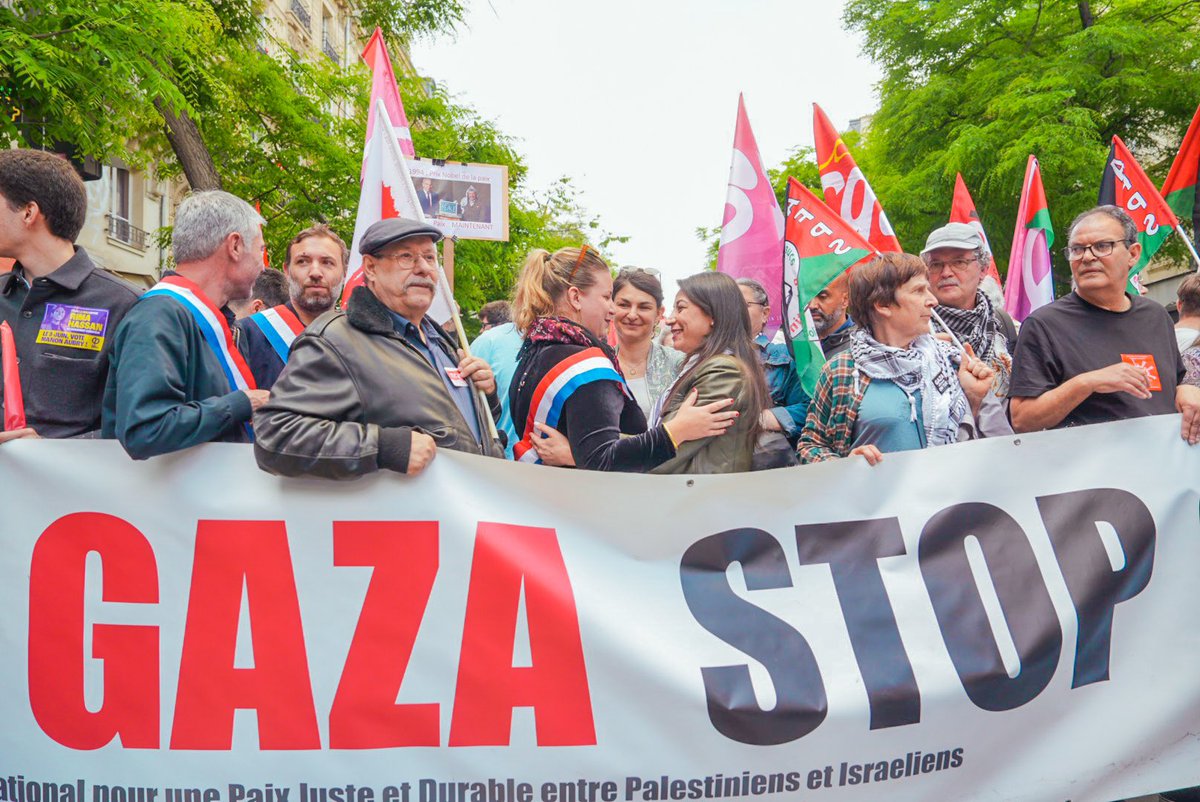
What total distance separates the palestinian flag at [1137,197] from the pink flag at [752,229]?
219 centimetres

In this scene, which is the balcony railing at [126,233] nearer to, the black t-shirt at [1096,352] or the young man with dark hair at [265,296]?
the young man with dark hair at [265,296]

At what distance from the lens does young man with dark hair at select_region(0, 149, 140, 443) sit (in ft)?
10.8

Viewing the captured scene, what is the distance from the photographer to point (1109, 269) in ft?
13.1

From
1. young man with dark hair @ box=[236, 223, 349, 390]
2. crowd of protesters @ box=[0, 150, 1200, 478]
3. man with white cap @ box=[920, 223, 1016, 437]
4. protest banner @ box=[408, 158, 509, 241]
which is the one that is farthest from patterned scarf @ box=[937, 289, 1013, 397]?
protest banner @ box=[408, 158, 509, 241]

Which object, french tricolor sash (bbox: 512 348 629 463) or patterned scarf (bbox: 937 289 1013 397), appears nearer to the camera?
french tricolor sash (bbox: 512 348 629 463)

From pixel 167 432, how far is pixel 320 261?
2079 mm


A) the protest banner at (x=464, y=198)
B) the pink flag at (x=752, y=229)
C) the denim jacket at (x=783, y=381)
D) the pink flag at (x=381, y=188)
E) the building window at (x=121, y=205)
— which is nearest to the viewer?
the pink flag at (x=381, y=188)

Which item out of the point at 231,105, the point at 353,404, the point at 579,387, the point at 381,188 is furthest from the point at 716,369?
the point at 231,105

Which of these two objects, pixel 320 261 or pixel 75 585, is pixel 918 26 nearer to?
pixel 320 261

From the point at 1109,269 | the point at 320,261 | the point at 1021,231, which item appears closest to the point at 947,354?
the point at 1109,269

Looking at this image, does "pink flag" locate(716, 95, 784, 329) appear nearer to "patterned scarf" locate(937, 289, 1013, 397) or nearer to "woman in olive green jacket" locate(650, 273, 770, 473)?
"patterned scarf" locate(937, 289, 1013, 397)

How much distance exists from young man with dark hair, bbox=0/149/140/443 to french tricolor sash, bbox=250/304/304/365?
123 cm

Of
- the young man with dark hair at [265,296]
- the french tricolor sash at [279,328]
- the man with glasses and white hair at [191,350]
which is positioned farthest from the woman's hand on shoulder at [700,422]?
the young man with dark hair at [265,296]

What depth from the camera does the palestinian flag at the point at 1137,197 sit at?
22.8 feet
